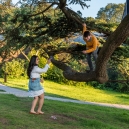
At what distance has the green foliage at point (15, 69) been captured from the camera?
19359 millimetres

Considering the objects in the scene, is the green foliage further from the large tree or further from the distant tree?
the large tree

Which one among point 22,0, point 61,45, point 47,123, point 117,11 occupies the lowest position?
point 47,123

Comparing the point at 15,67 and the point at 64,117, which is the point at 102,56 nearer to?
the point at 64,117

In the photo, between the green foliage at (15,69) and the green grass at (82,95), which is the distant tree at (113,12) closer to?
the green grass at (82,95)

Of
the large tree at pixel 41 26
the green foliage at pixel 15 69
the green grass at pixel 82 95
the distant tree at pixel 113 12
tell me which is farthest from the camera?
the distant tree at pixel 113 12

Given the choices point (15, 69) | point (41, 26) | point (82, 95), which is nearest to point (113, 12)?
point (15, 69)

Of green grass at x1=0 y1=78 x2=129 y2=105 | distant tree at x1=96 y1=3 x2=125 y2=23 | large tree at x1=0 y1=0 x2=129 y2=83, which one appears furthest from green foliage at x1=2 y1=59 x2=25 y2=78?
large tree at x1=0 y1=0 x2=129 y2=83

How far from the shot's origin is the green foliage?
1936cm

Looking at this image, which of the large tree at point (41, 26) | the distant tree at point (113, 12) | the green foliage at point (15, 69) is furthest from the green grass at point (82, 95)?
the distant tree at point (113, 12)

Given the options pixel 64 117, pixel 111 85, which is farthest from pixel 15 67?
pixel 64 117

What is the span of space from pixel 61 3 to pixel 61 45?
2.35 meters

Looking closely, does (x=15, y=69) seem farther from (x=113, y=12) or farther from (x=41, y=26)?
(x=113, y=12)

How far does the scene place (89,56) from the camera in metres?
5.17

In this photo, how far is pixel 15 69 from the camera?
19.9 metres
